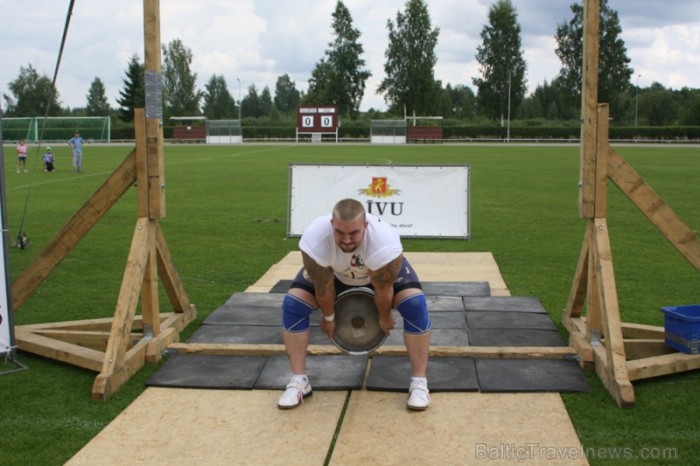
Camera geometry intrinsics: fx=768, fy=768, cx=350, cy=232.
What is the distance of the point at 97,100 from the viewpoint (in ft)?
395

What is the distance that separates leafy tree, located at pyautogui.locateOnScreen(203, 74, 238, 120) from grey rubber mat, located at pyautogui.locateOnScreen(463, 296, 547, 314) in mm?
129042

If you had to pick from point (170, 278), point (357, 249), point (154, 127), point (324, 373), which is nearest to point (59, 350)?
point (170, 278)

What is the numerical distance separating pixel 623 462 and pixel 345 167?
9.15m

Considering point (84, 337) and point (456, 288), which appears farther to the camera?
point (456, 288)

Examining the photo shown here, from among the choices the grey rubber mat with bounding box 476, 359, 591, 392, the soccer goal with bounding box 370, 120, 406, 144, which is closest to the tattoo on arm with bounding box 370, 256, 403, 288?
the grey rubber mat with bounding box 476, 359, 591, 392

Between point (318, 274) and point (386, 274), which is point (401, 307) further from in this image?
point (318, 274)

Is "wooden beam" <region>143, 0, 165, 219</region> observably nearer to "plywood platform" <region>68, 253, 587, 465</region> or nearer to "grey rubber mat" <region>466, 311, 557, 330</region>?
"plywood platform" <region>68, 253, 587, 465</region>

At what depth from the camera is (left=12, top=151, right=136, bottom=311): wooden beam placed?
607 centimetres

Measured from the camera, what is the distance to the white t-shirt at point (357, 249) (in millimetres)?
4590

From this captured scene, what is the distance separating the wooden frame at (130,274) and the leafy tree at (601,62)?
8098cm

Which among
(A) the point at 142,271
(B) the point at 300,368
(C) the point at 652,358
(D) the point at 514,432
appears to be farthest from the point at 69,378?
(C) the point at 652,358

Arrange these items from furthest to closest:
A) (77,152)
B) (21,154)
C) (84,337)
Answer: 1. (21,154)
2. (77,152)
3. (84,337)

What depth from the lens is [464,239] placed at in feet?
41.0

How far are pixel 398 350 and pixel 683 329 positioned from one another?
2096 millimetres
